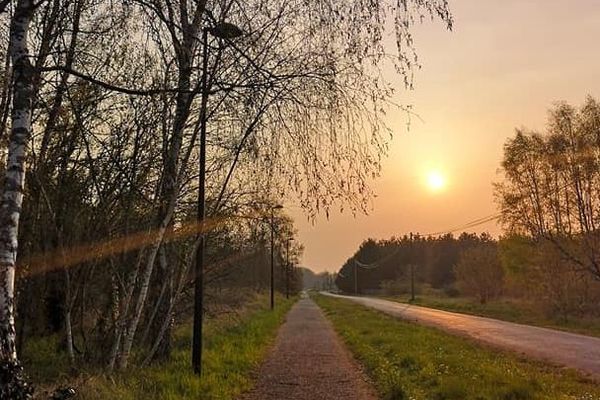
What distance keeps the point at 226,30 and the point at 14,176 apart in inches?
109

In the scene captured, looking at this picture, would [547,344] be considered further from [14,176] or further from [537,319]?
[14,176]

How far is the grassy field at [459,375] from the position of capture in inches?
375

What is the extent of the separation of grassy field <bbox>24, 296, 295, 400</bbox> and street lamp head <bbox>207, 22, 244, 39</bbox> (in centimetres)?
444

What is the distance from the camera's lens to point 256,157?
328 inches

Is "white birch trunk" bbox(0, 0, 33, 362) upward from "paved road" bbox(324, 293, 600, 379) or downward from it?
upward

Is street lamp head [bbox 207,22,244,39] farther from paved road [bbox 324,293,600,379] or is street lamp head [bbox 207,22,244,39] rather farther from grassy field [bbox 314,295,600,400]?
paved road [bbox 324,293,600,379]

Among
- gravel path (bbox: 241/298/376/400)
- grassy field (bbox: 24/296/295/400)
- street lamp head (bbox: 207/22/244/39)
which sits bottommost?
gravel path (bbox: 241/298/376/400)

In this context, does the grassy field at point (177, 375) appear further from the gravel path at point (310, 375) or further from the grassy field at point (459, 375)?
the grassy field at point (459, 375)

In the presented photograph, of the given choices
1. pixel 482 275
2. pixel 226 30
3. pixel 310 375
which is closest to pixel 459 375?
pixel 310 375

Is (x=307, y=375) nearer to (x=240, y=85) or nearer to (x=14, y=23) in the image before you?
(x=240, y=85)

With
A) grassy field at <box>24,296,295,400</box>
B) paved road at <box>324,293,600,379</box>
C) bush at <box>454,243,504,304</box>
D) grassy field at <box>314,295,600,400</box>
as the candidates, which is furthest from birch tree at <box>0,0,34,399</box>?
bush at <box>454,243,504,304</box>

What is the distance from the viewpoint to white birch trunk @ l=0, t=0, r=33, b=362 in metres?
4.70

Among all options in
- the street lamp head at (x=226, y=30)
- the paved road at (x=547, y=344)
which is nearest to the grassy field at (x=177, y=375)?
the street lamp head at (x=226, y=30)

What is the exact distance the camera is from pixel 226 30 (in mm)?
6590
